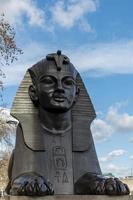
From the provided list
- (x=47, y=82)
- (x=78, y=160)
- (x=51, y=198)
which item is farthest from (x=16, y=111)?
(x=51, y=198)

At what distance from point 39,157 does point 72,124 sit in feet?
2.07

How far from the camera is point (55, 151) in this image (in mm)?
6141

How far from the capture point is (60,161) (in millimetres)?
6098

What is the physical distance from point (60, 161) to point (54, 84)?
36.8 inches

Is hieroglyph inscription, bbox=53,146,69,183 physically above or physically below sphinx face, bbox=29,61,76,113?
below

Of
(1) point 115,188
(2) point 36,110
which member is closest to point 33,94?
(2) point 36,110

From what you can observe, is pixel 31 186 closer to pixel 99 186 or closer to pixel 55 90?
pixel 99 186

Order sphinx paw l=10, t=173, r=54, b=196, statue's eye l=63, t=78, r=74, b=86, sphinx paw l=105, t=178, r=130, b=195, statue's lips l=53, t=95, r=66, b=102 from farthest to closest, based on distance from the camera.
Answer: statue's eye l=63, t=78, r=74, b=86 < statue's lips l=53, t=95, r=66, b=102 < sphinx paw l=105, t=178, r=130, b=195 < sphinx paw l=10, t=173, r=54, b=196

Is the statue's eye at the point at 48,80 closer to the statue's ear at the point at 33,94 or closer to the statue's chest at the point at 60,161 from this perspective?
the statue's ear at the point at 33,94

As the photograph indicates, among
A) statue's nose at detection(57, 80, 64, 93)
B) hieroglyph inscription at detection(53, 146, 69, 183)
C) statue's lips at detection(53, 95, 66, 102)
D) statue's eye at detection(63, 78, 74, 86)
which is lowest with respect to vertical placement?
hieroglyph inscription at detection(53, 146, 69, 183)

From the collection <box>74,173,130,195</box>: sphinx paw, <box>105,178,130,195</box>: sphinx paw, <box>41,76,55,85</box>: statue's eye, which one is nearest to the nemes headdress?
<box>41,76,55,85</box>: statue's eye

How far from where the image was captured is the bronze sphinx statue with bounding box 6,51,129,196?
600cm

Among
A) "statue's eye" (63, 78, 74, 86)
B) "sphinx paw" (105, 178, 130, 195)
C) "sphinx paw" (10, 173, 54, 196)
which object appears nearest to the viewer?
"sphinx paw" (10, 173, 54, 196)

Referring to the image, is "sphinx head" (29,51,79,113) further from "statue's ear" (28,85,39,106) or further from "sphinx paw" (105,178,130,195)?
"sphinx paw" (105,178,130,195)
